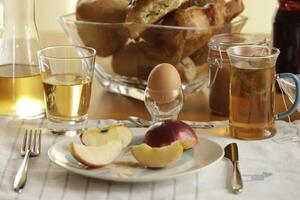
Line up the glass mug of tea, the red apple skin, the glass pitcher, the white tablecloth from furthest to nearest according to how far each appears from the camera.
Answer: the glass pitcher
the glass mug of tea
the red apple skin
the white tablecloth

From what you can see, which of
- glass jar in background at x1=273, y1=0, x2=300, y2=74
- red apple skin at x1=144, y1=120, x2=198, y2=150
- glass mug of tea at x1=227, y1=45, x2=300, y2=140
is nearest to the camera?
red apple skin at x1=144, y1=120, x2=198, y2=150

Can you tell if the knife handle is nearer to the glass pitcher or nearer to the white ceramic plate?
the white ceramic plate

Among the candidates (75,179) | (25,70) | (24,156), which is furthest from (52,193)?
(25,70)

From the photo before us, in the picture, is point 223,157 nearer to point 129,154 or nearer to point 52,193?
point 129,154

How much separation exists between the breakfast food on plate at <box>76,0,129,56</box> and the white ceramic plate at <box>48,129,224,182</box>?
314 mm

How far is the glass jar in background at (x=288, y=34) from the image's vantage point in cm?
134

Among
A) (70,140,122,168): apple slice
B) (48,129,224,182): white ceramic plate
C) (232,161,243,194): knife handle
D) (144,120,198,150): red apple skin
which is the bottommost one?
(232,161,243,194): knife handle

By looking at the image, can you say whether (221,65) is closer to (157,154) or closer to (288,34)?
(288,34)

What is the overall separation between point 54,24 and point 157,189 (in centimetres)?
151

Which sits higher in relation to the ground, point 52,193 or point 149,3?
point 149,3

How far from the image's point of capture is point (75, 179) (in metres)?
0.94

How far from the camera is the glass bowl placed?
127 cm

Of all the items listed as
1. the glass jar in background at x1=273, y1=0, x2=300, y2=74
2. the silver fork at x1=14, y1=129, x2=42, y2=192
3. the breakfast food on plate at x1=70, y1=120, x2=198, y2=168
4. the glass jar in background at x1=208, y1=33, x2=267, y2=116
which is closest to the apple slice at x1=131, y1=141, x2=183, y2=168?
the breakfast food on plate at x1=70, y1=120, x2=198, y2=168

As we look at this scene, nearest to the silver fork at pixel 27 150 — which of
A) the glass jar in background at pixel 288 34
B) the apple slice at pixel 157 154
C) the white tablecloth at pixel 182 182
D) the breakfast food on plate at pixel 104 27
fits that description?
the white tablecloth at pixel 182 182
